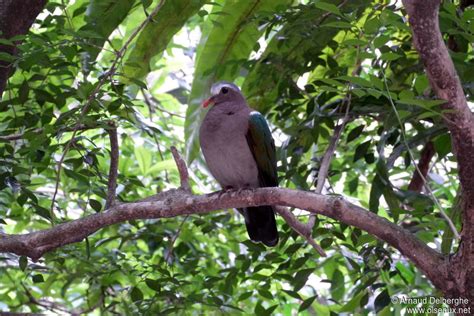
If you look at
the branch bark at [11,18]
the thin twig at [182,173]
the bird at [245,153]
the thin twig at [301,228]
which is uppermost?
the branch bark at [11,18]

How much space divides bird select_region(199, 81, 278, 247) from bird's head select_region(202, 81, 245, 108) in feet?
0.27

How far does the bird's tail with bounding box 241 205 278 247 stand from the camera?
3.95 metres

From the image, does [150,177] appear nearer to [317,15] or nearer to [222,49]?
[222,49]

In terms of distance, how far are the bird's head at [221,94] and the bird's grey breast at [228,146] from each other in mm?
126

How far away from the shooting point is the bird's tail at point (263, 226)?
12.9 feet

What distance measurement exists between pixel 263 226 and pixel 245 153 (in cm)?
44

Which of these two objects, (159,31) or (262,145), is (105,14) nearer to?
(159,31)

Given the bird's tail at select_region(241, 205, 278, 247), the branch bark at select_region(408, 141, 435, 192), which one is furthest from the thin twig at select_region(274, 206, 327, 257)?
the branch bark at select_region(408, 141, 435, 192)

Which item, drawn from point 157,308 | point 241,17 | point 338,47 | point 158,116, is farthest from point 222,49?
point 158,116

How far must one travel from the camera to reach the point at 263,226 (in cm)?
398

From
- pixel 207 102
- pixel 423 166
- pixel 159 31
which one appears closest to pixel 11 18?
pixel 159 31

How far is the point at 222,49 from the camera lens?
4160 millimetres

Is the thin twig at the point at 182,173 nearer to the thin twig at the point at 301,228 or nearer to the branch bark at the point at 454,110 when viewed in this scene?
the thin twig at the point at 301,228

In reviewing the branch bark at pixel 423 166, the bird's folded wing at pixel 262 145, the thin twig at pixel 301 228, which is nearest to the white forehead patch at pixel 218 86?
the bird's folded wing at pixel 262 145
